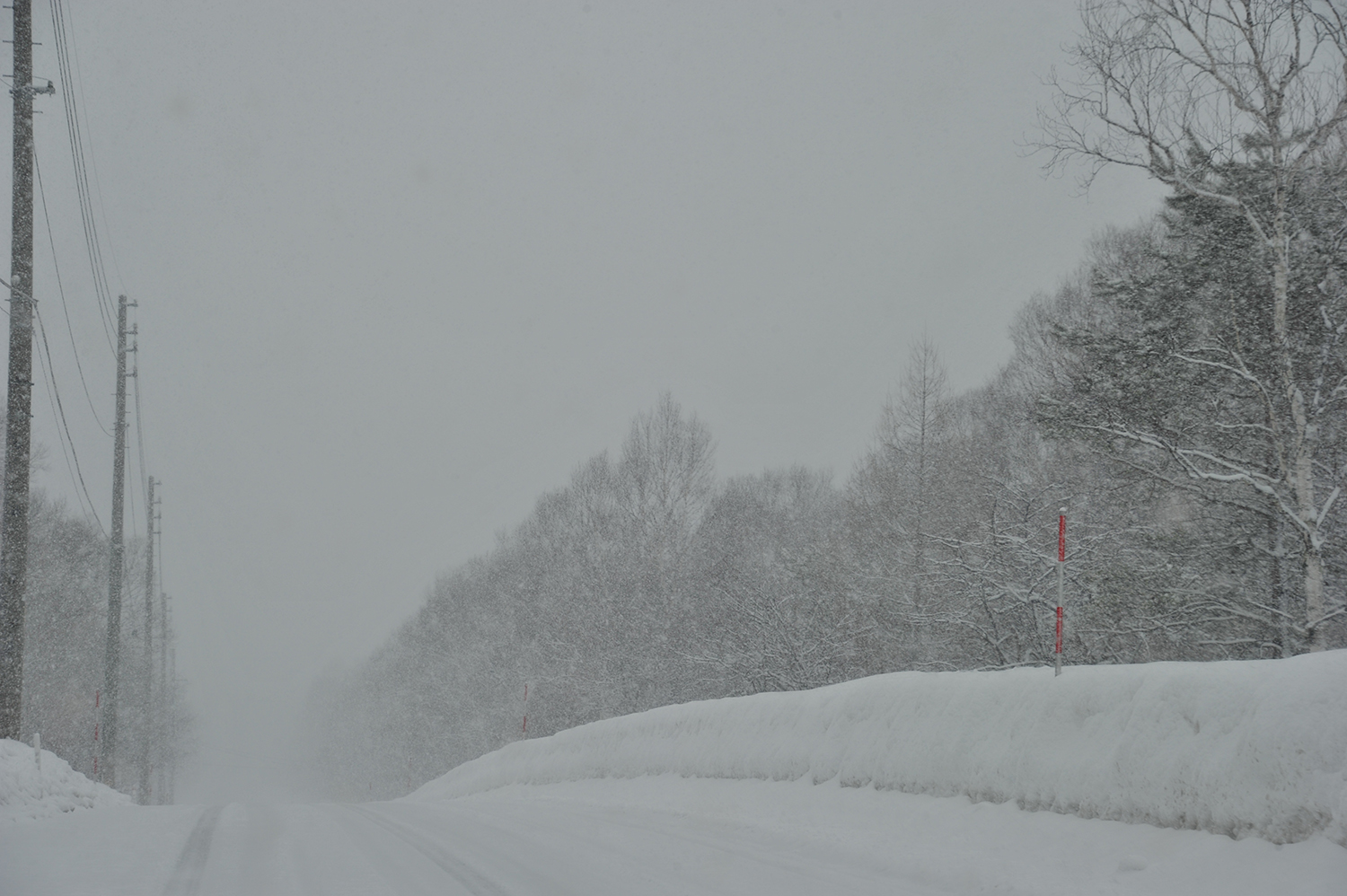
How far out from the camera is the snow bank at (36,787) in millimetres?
10742

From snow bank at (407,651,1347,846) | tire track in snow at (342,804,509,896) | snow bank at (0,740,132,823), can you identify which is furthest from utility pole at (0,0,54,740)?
snow bank at (407,651,1347,846)

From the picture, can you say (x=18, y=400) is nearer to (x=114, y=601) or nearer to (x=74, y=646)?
(x=114, y=601)

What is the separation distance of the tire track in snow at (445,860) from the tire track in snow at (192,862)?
1.64 meters

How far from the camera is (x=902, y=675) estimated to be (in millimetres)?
9453

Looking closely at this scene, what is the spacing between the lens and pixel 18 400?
46.2ft

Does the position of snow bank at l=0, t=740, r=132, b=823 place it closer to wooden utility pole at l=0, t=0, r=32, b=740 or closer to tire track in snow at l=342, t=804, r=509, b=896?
wooden utility pole at l=0, t=0, r=32, b=740

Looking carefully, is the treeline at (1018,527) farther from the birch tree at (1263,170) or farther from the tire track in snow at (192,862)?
the tire track in snow at (192,862)

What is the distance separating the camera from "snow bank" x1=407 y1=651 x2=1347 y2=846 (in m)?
5.23

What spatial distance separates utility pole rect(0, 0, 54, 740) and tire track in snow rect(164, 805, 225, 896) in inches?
213

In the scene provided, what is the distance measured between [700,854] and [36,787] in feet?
29.3

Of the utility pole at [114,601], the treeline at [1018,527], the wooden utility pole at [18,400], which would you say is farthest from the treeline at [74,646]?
the wooden utility pole at [18,400]

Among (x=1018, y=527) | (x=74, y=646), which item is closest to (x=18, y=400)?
(x=1018, y=527)


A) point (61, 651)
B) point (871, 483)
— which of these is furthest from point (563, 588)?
point (61, 651)

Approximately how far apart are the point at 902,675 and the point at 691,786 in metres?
4.07
